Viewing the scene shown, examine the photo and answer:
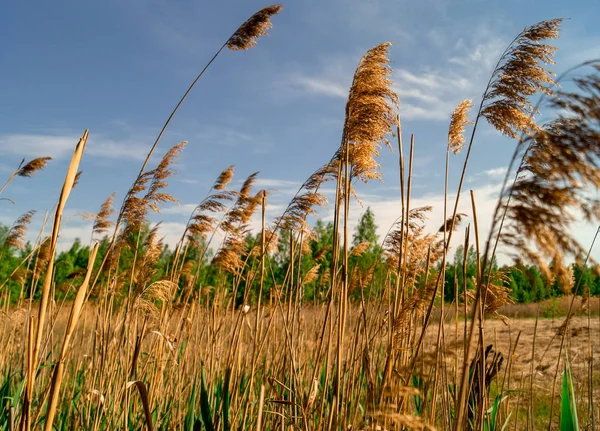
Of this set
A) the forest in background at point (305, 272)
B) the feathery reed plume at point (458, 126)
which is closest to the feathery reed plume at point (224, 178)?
the forest in background at point (305, 272)

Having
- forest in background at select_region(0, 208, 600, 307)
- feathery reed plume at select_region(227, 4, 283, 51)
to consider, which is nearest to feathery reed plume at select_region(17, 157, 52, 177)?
forest in background at select_region(0, 208, 600, 307)

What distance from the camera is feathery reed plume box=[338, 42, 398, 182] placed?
7.63ft

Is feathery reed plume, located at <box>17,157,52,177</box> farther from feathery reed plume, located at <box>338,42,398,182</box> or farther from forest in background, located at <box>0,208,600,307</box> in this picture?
feathery reed plume, located at <box>338,42,398,182</box>

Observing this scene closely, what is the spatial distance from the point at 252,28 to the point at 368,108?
1.39m

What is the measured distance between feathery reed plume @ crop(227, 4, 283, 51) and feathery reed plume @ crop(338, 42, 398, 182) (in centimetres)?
107

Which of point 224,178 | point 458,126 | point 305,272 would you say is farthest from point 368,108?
point 305,272

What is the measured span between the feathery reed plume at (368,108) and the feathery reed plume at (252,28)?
3.51ft

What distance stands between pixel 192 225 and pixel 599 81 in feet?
11.2

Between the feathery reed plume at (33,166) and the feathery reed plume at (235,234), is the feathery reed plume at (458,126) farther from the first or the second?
the feathery reed plume at (33,166)

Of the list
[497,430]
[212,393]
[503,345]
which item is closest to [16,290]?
[503,345]

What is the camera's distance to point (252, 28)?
326cm

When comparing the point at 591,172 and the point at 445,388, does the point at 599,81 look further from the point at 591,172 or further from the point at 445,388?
the point at 445,388

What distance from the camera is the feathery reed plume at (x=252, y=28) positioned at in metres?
3.21

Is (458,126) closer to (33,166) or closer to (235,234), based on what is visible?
(235,234)
